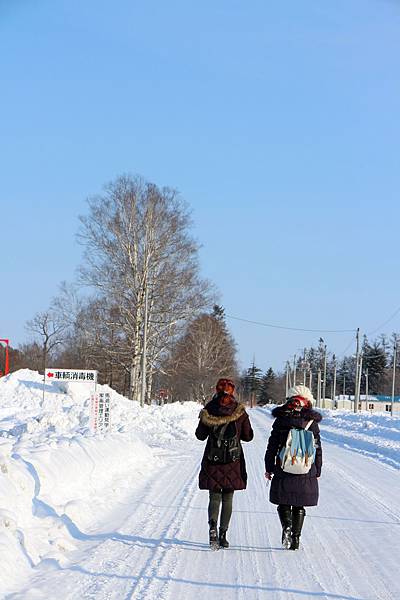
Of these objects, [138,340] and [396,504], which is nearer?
[396,504]

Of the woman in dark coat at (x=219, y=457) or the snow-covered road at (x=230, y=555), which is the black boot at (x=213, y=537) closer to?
the woman in dark coat at (x=219, y=457)

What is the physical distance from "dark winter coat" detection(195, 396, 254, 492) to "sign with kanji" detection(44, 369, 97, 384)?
17.3 m

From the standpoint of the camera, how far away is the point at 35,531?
7.72 metres

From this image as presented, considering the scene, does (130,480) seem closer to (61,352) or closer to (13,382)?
(13,382)

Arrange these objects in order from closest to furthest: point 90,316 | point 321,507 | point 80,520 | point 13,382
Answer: point 80,520 → point 321,507 → point 13,382 → point 90,316

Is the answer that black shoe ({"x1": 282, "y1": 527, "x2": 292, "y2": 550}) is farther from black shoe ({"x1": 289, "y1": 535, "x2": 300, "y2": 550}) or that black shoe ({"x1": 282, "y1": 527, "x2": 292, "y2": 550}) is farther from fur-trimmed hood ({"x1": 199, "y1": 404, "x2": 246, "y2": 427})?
fur-trimmed hood ({"x1": 199, "y1": 404, "x2": 246, "y2": 427})

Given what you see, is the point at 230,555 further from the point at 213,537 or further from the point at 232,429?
the point at 232,429

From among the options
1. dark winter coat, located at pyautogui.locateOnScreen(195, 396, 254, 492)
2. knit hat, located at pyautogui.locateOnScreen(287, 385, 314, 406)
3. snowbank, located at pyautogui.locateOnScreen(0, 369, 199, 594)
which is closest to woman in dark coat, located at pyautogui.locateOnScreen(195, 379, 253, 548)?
dark winter coat, located at pyautogui.locateOnScreen(195, 396, 254, 492)

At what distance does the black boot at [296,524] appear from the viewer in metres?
7.82

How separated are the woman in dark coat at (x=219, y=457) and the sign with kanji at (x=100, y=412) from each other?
13.3 metres

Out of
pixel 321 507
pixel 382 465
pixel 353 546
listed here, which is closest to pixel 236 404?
pixel 353 546

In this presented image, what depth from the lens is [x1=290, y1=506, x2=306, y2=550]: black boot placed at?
7821mm

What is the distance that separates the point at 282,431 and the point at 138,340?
3291 cm

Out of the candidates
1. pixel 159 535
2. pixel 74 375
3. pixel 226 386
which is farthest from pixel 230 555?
pixel 74 375
